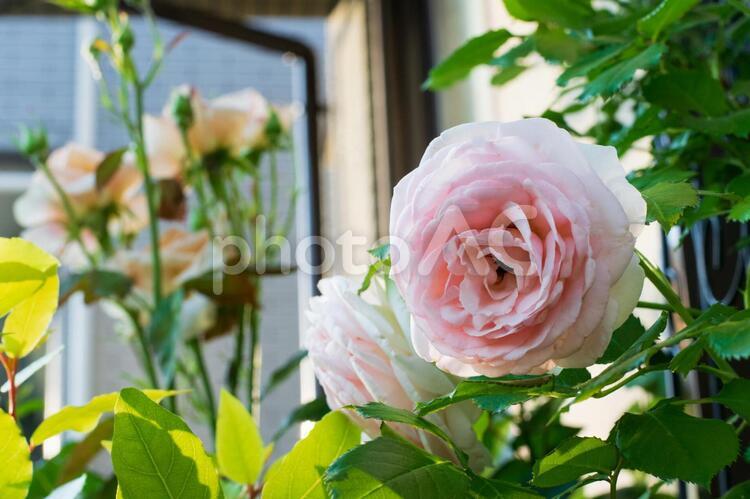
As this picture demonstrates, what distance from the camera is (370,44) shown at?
1.58 m

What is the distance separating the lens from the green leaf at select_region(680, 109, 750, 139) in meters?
0.27

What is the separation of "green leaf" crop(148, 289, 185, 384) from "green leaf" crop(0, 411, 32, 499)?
32cm

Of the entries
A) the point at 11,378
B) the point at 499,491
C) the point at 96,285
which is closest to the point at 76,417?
the point at 11,378

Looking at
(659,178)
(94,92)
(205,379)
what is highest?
(94,92)

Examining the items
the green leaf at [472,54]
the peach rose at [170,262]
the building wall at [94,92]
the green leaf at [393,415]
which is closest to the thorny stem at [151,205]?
the peach rose at [170,262]

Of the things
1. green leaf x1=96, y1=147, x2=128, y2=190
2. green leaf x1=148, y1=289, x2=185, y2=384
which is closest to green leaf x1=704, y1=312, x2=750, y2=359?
green leaf x1=148, y1=289, x2=185, y2=384

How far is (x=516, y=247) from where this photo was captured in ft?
0.64

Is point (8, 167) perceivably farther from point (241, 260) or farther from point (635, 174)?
point (635, 174)

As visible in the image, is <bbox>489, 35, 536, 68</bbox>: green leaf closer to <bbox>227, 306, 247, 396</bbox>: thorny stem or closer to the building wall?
<bbox>227, 306, 247, 396</bbox>: thorny stem

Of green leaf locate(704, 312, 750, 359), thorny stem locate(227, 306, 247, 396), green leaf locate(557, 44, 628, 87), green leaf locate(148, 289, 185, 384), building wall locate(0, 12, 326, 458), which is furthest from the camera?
building wall locate(0, 12, 326, 458)

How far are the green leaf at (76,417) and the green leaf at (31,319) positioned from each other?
0.02 meters

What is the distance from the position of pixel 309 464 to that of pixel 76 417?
0.08m

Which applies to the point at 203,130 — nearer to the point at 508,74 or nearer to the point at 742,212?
the point at 508,74

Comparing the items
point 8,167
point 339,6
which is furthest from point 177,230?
point 8,167
